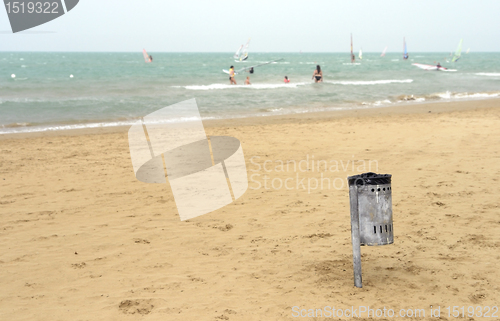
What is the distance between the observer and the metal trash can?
2934mm

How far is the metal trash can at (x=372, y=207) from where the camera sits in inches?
115

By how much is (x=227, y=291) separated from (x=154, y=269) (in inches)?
30.4

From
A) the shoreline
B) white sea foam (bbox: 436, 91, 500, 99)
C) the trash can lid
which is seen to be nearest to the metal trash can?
the trash can lid

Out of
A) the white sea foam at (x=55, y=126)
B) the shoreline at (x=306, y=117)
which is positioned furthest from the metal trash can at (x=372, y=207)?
the white sea foam at (x=55, y=126)

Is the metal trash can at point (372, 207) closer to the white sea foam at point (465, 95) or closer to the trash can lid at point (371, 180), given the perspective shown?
the trash can lid at point (371, 180)

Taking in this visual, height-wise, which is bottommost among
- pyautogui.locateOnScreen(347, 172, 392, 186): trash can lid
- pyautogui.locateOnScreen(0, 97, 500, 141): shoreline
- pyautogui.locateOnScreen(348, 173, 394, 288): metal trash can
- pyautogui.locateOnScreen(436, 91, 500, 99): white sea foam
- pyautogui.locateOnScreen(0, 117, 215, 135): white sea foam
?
pyautogui.locateOnScreen(436, 91, 500, 99): white sea foam

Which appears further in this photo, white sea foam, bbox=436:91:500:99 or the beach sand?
white sea foam, bbox=436:91:500:99

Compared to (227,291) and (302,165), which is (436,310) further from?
(302,165)

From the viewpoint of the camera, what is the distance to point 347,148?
7945 millimetres

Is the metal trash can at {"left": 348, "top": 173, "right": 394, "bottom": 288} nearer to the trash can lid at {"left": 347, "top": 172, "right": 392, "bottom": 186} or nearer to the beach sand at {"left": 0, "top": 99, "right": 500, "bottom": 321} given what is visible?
the trash can lid at {"left": 347, "top": 172, "right": 392, "bottom": 186}

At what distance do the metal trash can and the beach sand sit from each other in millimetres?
483

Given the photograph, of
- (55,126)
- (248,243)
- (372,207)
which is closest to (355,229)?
(372,207)

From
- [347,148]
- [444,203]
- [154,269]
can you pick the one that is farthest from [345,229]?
[347,148]

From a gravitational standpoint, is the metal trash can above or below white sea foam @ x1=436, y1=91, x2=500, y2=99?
above
